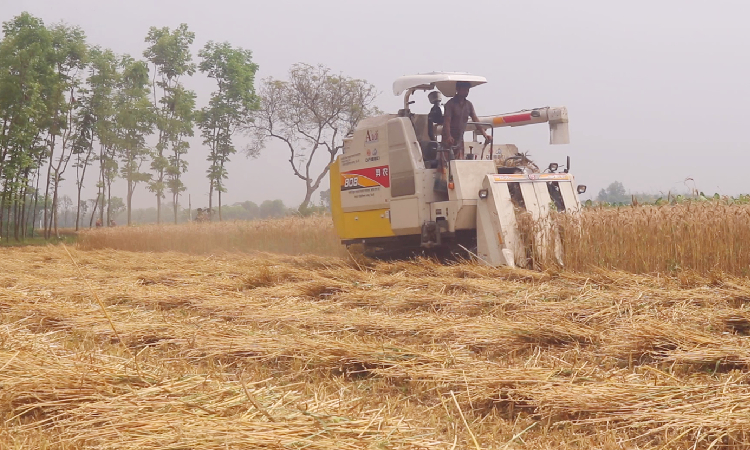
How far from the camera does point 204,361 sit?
4.71 meters

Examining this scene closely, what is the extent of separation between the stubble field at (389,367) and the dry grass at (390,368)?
0.04ft

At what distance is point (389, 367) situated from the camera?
14.0 feet

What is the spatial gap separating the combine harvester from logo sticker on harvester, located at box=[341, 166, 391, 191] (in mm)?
15

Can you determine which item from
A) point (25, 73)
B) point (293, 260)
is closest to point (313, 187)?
point (25, 73)

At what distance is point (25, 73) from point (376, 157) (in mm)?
26930

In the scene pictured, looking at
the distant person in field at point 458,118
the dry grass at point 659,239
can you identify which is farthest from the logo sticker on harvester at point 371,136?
the dry grass at point 659,239

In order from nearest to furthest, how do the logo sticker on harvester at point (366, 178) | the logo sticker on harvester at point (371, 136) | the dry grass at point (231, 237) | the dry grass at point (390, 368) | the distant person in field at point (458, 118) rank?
the dry grass at point (390, 368) < the distant person in field at point (458, 118) < the logo sticker on harvester at point (366, 178) < the logo sticker on harvester at point (371, 136) < the dry grass at point (231, 237)

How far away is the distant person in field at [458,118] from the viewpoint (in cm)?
1045

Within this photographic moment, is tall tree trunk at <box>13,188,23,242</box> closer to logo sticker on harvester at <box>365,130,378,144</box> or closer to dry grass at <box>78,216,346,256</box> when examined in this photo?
dry grass at <box>78,216,346,256</box>

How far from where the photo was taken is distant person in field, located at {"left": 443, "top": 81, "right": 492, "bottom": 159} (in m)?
10.4

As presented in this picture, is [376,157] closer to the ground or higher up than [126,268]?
higher up

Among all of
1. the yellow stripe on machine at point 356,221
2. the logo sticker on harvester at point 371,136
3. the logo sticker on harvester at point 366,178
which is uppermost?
the logo sticker on harvester at point 371,136

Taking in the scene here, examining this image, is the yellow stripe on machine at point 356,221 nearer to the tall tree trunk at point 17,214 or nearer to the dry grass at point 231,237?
the dry grass at point 231,237

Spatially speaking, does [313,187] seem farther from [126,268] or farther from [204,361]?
[204,361]
